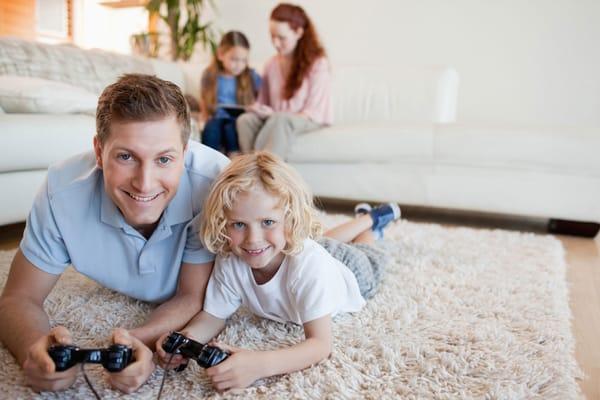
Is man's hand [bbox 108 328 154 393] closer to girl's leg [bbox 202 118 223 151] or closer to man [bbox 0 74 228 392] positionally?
man [bbox 0 74 228 392]

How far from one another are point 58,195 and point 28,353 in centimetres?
28

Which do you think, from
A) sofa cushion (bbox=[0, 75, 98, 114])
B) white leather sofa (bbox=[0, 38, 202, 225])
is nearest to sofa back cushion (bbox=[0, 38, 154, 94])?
white leather sofa (bbox=[0, 38, 202, 225])

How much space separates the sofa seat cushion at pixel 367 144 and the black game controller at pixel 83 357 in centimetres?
171

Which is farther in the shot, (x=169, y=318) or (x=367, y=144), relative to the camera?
(x=367, y=144)

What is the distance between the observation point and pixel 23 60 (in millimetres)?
2146

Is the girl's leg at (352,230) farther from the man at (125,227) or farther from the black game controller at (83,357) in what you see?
the black game controller at (83,357)

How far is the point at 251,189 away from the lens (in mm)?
904

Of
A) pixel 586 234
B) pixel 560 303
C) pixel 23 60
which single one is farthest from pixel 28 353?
→ pixel 586 234

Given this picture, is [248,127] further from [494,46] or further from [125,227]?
[494,46]

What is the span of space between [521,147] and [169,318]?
1709 mm

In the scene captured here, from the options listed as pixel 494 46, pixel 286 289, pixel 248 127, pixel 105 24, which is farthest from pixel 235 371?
pixel 105 24

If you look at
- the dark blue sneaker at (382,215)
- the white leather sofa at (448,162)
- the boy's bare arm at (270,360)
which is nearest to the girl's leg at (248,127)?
the white leather sofa at (448,162)

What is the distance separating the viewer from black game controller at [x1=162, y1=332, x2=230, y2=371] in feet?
2.57

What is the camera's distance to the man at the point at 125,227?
834mm
